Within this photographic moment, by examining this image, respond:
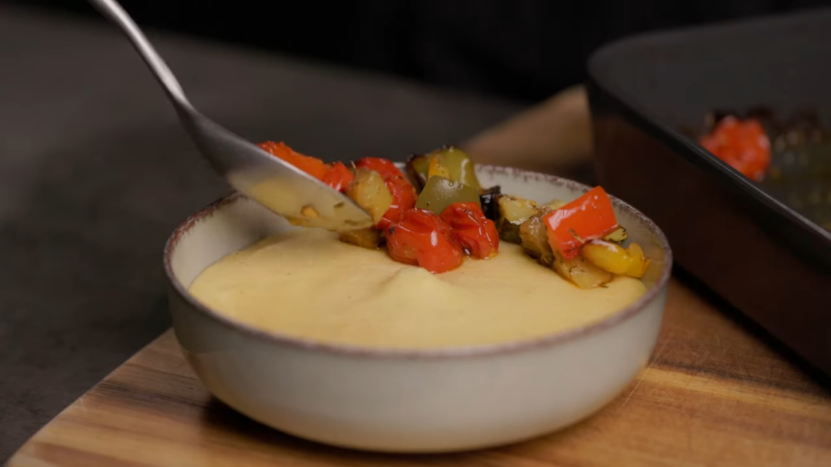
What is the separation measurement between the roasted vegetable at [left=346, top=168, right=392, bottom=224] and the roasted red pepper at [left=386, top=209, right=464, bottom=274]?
0.03 meters

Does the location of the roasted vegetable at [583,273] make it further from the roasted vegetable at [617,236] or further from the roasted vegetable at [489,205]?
the roasted vegetable at [489,205]

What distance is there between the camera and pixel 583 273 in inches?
41.9

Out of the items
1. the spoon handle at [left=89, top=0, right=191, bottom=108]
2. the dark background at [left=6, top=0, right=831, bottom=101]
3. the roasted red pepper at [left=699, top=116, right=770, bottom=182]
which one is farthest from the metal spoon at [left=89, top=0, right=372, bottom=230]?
the dark background at [left=6, top=0, right=831, bottom=101]

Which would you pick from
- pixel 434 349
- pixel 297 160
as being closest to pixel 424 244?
pixel 297 160

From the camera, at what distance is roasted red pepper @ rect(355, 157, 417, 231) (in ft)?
3.90

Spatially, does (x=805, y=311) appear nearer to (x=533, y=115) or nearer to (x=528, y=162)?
(x=528, y=162)

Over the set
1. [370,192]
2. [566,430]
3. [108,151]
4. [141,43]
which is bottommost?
[108,151]

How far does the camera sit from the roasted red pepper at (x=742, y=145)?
171cm

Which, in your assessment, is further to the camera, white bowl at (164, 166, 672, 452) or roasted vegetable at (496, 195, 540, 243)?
roasted vegetable at (496, 195, 540, 243)

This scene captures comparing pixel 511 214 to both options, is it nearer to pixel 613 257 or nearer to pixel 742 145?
pixel 613 257

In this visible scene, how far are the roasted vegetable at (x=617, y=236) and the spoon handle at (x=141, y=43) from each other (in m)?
0.52

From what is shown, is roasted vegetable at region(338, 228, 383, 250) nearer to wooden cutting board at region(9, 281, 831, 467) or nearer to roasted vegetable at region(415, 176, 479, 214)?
roasted vegetable at region(415, 176, 479, 214)

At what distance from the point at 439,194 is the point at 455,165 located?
81 millimetres

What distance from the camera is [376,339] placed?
914 mm
